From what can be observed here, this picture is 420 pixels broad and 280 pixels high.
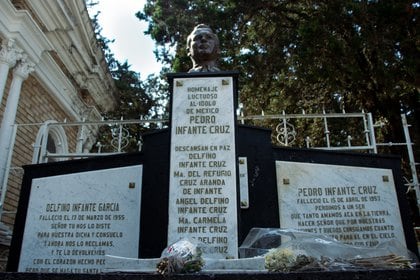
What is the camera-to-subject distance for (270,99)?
1291 centimetres

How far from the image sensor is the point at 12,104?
982cm

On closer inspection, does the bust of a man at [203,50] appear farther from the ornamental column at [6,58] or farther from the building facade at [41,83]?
the ornamental column at [6,58]

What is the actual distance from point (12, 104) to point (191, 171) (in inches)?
272

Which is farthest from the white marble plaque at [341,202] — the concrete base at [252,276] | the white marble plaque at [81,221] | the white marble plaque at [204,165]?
the concrete base at [252,276]

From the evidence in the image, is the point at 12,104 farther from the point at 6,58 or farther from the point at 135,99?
the point at 135,99

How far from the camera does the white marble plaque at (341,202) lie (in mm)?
5449

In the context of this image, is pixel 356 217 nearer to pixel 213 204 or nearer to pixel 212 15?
pixel 213 204

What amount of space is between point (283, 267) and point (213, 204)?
160 cm

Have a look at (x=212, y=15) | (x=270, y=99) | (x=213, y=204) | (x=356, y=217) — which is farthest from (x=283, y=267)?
(x=270, y=99)

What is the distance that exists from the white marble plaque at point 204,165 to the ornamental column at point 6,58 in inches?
238

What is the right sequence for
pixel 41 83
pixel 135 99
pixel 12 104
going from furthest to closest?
pixel 135 99, pixel 41 83, pixel 12 104

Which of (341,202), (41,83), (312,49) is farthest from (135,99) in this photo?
(341,202)

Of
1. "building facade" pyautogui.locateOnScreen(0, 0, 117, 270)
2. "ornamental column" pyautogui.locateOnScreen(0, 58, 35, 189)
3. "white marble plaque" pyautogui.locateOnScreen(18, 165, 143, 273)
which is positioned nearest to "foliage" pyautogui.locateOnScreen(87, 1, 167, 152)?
"building facade" pyautogui.locateOnScreen(0, 0, 117, 270)

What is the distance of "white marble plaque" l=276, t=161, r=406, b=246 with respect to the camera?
17.9ft
